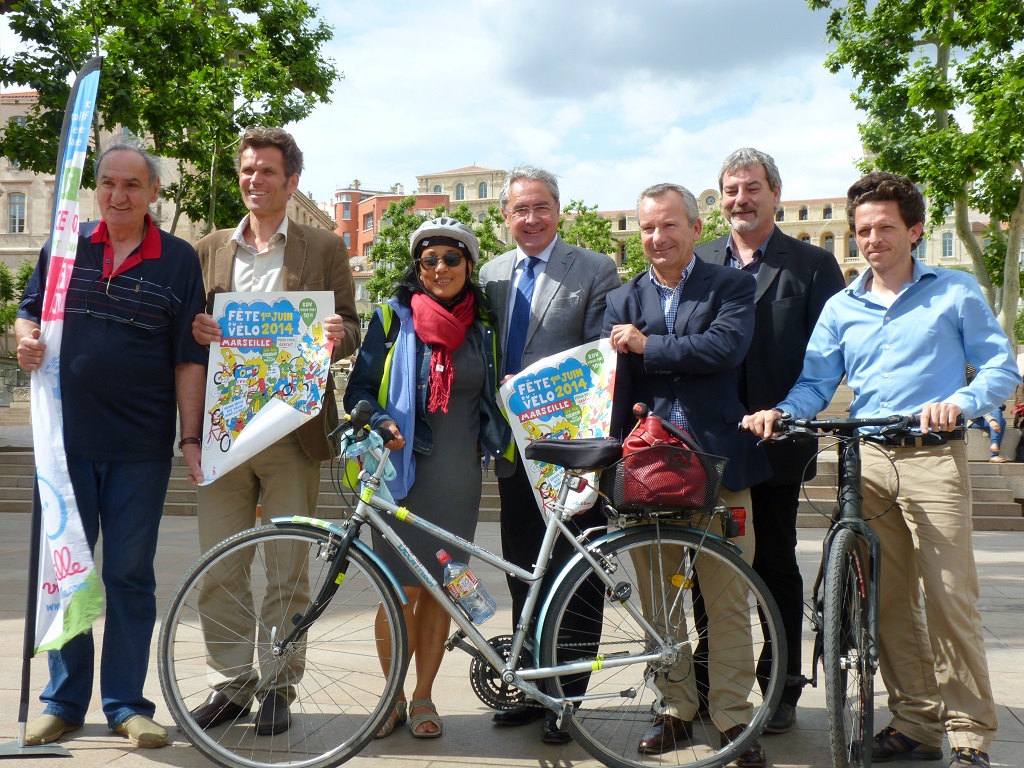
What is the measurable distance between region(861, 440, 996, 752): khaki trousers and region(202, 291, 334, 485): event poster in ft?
7.34

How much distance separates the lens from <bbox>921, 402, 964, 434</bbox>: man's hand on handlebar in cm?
323

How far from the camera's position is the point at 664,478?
3.38m

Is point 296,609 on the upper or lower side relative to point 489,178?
lower

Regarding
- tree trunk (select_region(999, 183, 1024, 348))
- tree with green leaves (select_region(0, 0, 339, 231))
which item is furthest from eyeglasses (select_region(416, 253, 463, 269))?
tree trunk (select_region(999, 183, 1024, 348))

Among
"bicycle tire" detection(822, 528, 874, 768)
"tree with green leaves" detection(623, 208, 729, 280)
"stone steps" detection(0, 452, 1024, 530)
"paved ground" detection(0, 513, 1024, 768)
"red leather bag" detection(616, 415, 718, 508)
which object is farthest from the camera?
"tree with green leaves" detection(623, 208, 729, 280)

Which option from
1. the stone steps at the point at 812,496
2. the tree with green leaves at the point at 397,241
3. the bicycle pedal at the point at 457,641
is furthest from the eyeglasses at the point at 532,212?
the tree with green leaves at the point at 397,241

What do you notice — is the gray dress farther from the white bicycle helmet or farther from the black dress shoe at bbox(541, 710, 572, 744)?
the black dress shoe at bbox(541, 710, 572, 744)

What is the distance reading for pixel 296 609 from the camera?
3.89 metres

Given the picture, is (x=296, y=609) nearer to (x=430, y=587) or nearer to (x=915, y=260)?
(x=430, y=587)

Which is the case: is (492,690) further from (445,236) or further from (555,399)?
(445,236)

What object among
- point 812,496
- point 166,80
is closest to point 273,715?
point 812,496

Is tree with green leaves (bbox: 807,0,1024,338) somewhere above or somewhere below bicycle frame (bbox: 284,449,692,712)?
above

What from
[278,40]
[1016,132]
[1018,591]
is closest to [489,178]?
[278,40]

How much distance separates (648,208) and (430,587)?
1.68m
